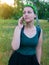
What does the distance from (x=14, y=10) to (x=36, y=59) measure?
730 cm

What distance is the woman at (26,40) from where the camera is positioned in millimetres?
2803

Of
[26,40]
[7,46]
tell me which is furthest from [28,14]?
[7,46]

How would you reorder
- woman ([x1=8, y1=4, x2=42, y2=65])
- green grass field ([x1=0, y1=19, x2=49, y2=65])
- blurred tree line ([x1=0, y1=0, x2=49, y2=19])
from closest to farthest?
woman ([x1=8, y1=4, x2=42, y2=65]), green grass field ([x1=0, y1=19, x2=49, y2=65]), blurred tree line ([x1=0, y1=0, x2=49, y2=19])

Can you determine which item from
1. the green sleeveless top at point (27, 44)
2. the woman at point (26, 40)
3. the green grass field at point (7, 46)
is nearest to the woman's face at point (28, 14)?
the woman at point (26, 40)

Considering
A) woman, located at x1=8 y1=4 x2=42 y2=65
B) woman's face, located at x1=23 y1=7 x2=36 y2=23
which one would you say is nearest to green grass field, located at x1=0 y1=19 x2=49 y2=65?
woman, located at x1=8 y1=4 x2=42 y2=65

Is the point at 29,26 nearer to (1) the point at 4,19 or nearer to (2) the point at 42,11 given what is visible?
(2) the point at 42,11

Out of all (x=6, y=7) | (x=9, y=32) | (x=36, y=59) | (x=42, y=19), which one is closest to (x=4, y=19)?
(x=6, y=7)

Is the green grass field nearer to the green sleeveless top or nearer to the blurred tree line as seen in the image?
the blurred tree line

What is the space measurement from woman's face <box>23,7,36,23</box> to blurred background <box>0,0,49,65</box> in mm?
2574

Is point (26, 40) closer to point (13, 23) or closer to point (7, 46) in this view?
point (7, 46)

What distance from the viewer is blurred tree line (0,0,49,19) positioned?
9117 millimetres

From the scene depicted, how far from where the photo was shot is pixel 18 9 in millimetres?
9758

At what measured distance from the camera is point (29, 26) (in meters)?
2.86

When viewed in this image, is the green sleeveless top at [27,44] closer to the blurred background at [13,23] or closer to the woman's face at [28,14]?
the woman's face at [28,14]
